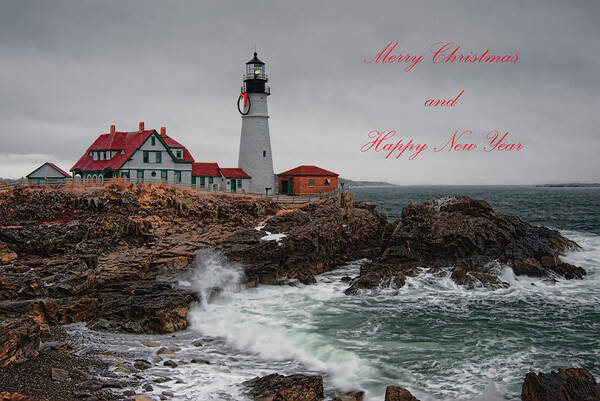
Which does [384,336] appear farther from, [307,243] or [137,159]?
[137,159]

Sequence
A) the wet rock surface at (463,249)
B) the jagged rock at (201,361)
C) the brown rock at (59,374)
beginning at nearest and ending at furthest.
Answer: the brown rock at (59,374) → the jagged rock at (201,361) → the wet rock surface at (463,249)

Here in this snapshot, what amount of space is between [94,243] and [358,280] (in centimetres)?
1288

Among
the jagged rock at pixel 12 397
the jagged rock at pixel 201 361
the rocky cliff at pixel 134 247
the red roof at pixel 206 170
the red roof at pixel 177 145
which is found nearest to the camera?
the jagged rock at pixel 12 397

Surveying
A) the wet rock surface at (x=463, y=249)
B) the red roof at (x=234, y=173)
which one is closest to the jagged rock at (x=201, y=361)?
the wet rock surface at (x=463, y=249)

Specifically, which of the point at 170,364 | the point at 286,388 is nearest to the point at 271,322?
the point at 170,364

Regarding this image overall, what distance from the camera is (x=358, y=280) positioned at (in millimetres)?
22500

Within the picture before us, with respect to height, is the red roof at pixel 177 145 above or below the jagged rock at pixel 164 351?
above

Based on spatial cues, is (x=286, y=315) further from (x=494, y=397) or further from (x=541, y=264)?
(x=541, y=264)

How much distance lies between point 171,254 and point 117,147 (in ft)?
69.6

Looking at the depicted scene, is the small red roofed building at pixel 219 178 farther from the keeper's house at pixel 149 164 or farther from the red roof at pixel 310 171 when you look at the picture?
the red roof at pixel 310 171

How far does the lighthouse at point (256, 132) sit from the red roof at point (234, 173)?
15.6 inches

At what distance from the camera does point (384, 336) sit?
16.0m

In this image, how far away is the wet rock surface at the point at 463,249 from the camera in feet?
76.5

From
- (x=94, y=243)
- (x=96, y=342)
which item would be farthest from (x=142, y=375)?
(x=94, y=243)
